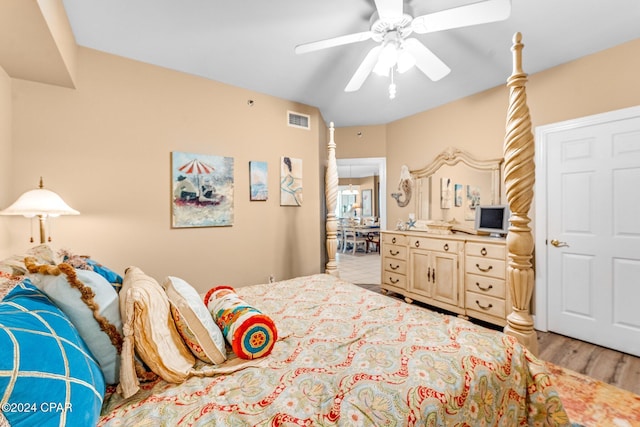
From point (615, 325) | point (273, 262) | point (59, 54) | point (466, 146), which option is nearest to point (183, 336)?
point (59, 54)

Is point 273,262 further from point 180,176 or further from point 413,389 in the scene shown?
point 413,389

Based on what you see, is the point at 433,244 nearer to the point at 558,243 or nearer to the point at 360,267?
the point at 558,243

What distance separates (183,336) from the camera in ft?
3.72

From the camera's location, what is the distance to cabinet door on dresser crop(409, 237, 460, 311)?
9.90 feet

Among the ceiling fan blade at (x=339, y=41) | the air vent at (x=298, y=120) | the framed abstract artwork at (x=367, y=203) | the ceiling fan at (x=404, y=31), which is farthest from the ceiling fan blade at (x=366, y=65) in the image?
the framed abstract artwork at (x=367, y=203)

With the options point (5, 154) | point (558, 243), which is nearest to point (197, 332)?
point (5, 154)

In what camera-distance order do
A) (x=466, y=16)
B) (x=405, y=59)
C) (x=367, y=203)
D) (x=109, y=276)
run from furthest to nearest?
(x=367, y=203), (x=405, y=59), (x=466, y=16), (x=109, y=276)

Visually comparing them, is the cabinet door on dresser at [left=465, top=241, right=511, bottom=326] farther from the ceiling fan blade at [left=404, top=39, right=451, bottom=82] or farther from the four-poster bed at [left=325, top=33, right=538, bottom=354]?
the ceiling fan blade at [left=404, top=39, right=451, bottom=82]

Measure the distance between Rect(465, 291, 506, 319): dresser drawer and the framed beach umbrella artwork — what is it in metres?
2.68

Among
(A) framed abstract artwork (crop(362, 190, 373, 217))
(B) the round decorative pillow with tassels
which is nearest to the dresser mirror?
(B) the round decorative pillow with tassels

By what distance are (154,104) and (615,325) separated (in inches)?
180

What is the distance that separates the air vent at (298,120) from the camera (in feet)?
11.8

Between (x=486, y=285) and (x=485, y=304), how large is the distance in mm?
189

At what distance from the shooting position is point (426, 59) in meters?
2.05
